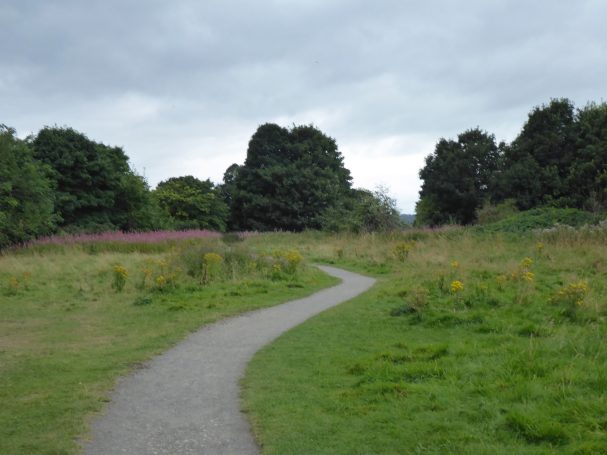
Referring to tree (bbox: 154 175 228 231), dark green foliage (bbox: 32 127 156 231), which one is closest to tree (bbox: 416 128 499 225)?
tree (bbox: 154 175 228 231)

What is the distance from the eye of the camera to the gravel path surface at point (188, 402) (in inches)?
195

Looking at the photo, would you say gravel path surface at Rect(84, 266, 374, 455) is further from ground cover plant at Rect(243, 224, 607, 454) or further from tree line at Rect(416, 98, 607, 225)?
tree line at Rect(416, 98, 607, 225)

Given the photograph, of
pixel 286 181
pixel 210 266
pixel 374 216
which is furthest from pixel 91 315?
pixel 286 181

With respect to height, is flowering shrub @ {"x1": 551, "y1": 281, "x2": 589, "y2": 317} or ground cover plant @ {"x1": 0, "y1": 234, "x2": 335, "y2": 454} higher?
flowering shrub @ {"x1": 551, "y1": 281, "x2": 589, "y2": 317}

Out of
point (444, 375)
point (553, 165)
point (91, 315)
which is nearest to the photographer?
point (444, 375)

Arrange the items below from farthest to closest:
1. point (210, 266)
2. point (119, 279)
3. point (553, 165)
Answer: point (553, 165), point (210, 266), point (119, 279)

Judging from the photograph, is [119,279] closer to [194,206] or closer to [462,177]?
[194,206]

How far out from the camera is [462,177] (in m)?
48.9

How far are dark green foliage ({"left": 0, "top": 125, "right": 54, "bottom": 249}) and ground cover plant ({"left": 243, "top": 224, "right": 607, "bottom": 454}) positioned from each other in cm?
2113

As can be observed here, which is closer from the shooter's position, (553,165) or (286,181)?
(553,165)

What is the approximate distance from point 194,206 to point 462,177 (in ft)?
81.2

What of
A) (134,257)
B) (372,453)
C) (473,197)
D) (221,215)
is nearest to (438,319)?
(372,453)

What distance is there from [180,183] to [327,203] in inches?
602

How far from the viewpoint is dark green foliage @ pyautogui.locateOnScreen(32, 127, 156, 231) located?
36.2m
